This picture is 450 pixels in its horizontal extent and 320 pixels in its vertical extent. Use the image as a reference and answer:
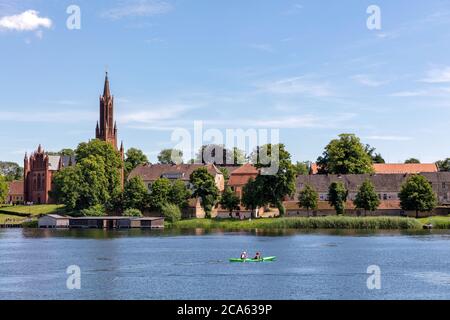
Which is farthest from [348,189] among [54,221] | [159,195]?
[54,221]

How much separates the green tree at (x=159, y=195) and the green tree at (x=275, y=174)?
70.8 ft

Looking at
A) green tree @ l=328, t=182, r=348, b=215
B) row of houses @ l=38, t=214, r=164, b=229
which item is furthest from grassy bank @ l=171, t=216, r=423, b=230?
row of houses @ l=38, t=214, r=164, b=229

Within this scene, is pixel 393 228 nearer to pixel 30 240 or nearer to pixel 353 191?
pixel 353 191

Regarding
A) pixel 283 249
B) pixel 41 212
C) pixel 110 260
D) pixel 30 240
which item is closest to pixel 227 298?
pixel 110 260

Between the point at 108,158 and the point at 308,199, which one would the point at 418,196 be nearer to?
the point at 308,199

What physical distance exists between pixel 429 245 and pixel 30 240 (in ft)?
182

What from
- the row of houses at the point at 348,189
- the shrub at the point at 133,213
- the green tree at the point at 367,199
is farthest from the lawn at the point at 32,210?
the green tree at the point at 367,199

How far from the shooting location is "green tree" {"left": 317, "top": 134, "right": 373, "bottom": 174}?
147250 millimetres

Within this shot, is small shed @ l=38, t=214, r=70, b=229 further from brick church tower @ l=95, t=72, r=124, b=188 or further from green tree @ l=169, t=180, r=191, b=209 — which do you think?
brick church tower @ l=95, t=72, r=124, b=188

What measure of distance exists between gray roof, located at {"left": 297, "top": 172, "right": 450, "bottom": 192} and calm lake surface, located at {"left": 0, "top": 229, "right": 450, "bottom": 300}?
45.5m

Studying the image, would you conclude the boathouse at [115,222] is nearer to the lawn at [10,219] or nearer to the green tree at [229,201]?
the green tree at [229,201]

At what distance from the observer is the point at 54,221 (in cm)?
13975

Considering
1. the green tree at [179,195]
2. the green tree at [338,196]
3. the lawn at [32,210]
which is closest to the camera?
the green tree at [338,196]

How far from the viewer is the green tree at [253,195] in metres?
125
